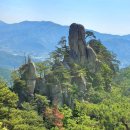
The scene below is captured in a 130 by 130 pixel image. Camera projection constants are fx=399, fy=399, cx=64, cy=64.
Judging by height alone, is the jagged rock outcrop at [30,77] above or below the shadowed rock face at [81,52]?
below

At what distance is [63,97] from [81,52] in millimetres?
14718

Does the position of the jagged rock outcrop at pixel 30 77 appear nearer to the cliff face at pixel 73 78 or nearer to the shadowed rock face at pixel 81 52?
the cliff face at pixel 73 78

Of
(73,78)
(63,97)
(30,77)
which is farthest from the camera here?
(73,78)

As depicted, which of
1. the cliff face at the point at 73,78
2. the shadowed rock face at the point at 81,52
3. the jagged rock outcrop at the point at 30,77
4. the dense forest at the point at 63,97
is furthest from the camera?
the shadowed rock face at the point at 81,52

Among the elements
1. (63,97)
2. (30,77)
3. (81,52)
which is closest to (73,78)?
(63,97)

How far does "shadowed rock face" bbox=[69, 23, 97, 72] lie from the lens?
217ft

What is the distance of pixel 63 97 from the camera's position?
53.9 metres

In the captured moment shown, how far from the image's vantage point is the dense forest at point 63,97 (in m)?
46.3

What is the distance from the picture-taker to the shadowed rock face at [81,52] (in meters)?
66.1

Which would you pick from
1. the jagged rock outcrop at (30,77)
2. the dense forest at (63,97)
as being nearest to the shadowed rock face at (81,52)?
the dense forest at (63,97)

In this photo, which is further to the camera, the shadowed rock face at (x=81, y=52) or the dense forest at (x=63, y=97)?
the shadowed rock face at (x=81, y=52)

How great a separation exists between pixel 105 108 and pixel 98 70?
15.8 m

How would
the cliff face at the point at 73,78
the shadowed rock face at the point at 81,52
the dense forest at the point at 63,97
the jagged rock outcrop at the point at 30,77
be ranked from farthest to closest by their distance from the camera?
the shadowed rock face at the point at 81,52 < the cliff face at the point at 73,78 < the jagged rock outcrop at the point at 30,77 < the dense forest at the point at 63,97

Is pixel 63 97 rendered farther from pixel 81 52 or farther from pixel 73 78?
pixel 81 52
